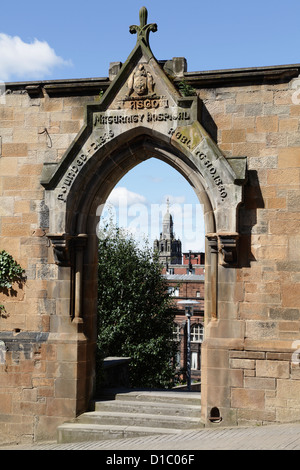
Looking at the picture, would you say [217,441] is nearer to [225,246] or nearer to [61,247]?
[225,246]

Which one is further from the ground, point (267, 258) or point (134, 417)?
point (267, 258)

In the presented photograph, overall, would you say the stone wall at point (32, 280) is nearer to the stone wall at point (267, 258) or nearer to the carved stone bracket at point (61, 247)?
the carved stone bracket at point (61, 247)

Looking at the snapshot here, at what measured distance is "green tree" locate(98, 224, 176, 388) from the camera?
20.7 meters

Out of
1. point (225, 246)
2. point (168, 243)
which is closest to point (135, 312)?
point (225, 246)

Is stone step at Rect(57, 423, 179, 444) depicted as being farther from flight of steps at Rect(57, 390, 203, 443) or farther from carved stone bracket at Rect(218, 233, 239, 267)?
carved stone bracket at Rect(218, 233, 239, 267)

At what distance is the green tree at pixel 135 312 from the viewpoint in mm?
20719

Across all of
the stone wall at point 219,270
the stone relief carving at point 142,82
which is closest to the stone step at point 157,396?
the stone wall at point 219,270

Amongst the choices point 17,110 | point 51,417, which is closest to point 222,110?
point 17,110

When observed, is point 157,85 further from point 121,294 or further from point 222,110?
point 121,294

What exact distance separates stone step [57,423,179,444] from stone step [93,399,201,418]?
0.46 metres

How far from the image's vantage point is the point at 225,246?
8.57 metres

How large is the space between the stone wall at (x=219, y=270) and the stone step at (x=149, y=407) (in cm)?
42

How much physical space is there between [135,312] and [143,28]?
14015 millimetres

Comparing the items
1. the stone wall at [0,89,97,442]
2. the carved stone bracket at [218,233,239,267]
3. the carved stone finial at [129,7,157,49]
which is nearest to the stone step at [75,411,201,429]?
the stone wall at [0,89,97,442]
